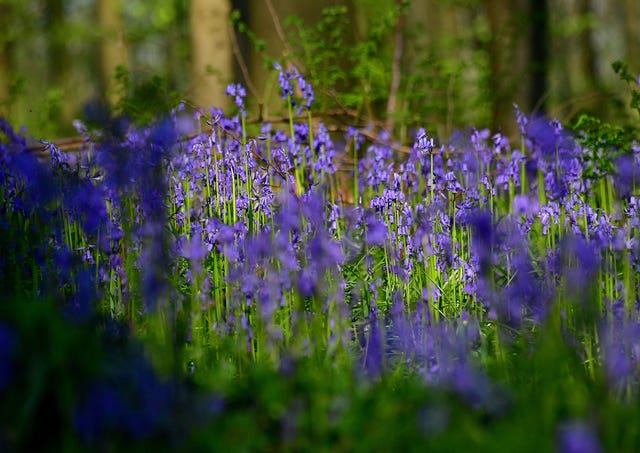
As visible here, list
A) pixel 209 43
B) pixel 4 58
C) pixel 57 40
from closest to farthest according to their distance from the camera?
pixel 209 43, pixel 4 58, pixel 57 40

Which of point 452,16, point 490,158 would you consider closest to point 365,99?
point 490,158

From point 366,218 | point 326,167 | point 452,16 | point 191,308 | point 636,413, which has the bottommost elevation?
point 636,413

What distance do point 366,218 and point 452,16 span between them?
1572cm

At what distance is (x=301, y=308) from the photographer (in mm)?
2508

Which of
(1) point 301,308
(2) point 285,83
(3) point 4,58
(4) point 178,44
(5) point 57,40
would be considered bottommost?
(1) point 301,308

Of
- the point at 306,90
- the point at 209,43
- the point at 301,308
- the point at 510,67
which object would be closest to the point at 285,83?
the point at 306,90

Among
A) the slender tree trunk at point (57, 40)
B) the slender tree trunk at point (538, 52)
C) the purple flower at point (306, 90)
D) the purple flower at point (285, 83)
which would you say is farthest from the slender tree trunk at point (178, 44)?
the slender tree trunk at point (538, 52)

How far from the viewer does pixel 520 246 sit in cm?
386

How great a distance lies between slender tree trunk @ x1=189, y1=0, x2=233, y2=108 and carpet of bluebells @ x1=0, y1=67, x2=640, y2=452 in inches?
89.9

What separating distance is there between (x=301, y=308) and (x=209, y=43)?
514cm

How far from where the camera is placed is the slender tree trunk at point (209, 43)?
23.2ft

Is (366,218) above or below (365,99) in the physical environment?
below

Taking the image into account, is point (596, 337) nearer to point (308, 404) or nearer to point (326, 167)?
point (308, 404)

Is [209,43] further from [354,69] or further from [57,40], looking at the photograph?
[57,40]
